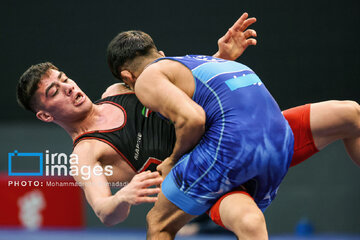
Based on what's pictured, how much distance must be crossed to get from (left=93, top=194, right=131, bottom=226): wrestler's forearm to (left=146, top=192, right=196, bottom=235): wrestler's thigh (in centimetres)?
14

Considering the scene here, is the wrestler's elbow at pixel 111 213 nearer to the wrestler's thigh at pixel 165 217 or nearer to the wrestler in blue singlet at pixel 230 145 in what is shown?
the wrestler's thigh at pixel 165 217

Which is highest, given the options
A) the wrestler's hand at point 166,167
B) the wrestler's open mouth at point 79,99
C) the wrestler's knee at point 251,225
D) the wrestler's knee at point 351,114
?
the wrestler's knee at point 351,114

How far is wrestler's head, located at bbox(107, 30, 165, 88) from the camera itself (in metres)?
2.79

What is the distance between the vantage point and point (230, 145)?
2.27 metres

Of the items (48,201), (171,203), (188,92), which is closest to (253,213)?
(171,203)

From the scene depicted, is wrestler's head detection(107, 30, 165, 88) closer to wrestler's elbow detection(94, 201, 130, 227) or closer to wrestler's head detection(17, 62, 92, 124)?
wrestler's head detection(17, 62, 92, 124)

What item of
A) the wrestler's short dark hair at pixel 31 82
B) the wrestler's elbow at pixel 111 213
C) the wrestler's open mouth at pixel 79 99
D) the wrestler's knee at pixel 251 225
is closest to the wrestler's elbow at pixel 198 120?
the wrestler's knee at pixel 251 225

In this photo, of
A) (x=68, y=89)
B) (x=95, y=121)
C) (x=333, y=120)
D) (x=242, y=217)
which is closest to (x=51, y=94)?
(x=68, y=89)

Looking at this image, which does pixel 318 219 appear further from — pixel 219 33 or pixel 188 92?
pixel 188 92

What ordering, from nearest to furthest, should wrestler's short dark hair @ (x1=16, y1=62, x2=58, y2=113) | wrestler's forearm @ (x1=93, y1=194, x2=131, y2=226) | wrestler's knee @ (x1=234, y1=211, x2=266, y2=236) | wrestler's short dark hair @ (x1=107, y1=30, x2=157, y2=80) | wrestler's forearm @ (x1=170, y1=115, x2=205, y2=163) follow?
wrestler's knee @ (x1=234, y1=211, x2=266, y2=236)
wrestler's forearm @ (x1=170, y1=115, x2=205, y2=163)
wrestler's forearm @ (x1=93, y1=194, x2=131, y2=226)
wrestler's short dark hair @ (x1=107, y1=30, x2=157, y2=80)
wrestler's short dark hair @ (x1=16, y1=62, x2=58, y2=113)

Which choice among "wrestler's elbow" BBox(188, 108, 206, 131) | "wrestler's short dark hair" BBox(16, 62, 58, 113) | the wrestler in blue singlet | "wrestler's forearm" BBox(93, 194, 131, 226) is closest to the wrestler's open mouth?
"wrestler's short dark hair" BBox(16, 62, 58, 113)

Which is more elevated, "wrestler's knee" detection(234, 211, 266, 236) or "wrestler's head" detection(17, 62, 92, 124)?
"wrestler's head" detection(17, 62, 92, 124)

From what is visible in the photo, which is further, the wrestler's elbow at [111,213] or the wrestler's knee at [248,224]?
the wrestler's elbow at [111,213]

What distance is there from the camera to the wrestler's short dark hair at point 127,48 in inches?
110
